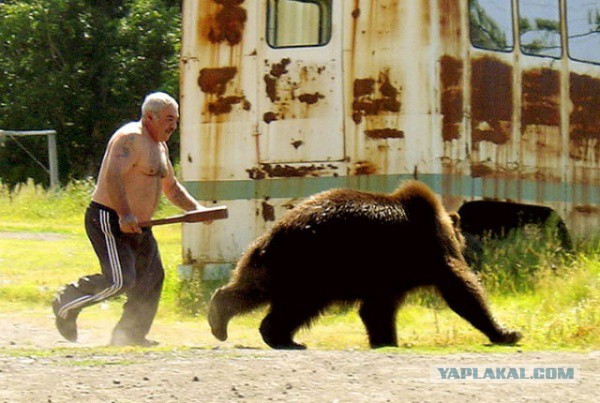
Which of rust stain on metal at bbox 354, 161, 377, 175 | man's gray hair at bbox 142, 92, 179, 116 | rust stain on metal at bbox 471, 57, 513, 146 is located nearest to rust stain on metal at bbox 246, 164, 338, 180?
rust stain on metal at bbox 354, 161, 377, 175

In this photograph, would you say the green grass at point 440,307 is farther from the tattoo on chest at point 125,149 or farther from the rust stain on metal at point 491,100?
the tattoo on chest at point 125,149

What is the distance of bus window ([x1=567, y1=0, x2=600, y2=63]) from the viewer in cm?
1227

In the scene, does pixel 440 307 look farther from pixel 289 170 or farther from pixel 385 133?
pixel 289 170

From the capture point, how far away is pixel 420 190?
922cm

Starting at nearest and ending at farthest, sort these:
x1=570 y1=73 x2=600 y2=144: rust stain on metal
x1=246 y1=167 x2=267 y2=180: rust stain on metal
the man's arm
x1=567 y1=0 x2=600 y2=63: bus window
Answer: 1. the man's arm
2. x1=246 y1=167 x2=267 y2=180: rust stain on metal
3. x1=570 y1=73 x2=600 y2=144: rust stain on metal
4. x1=567 y1=0 x2=600 y2=63: bus window

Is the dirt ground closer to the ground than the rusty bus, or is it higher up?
closer to the ground

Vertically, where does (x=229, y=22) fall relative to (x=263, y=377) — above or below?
above

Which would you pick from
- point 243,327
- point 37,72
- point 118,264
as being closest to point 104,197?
point 118,264

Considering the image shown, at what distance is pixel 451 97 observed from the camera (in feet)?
37.0

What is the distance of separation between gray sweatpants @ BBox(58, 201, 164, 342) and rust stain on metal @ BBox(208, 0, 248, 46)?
269cm

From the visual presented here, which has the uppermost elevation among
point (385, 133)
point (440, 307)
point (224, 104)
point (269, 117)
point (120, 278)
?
point (224, 104)

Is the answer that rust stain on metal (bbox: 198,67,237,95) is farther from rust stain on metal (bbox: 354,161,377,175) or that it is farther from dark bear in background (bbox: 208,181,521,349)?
dark bear in background (bbox: 208,181,521,349)

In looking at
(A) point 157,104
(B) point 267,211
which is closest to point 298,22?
(B) point 267,211

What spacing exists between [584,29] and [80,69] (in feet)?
59.0
